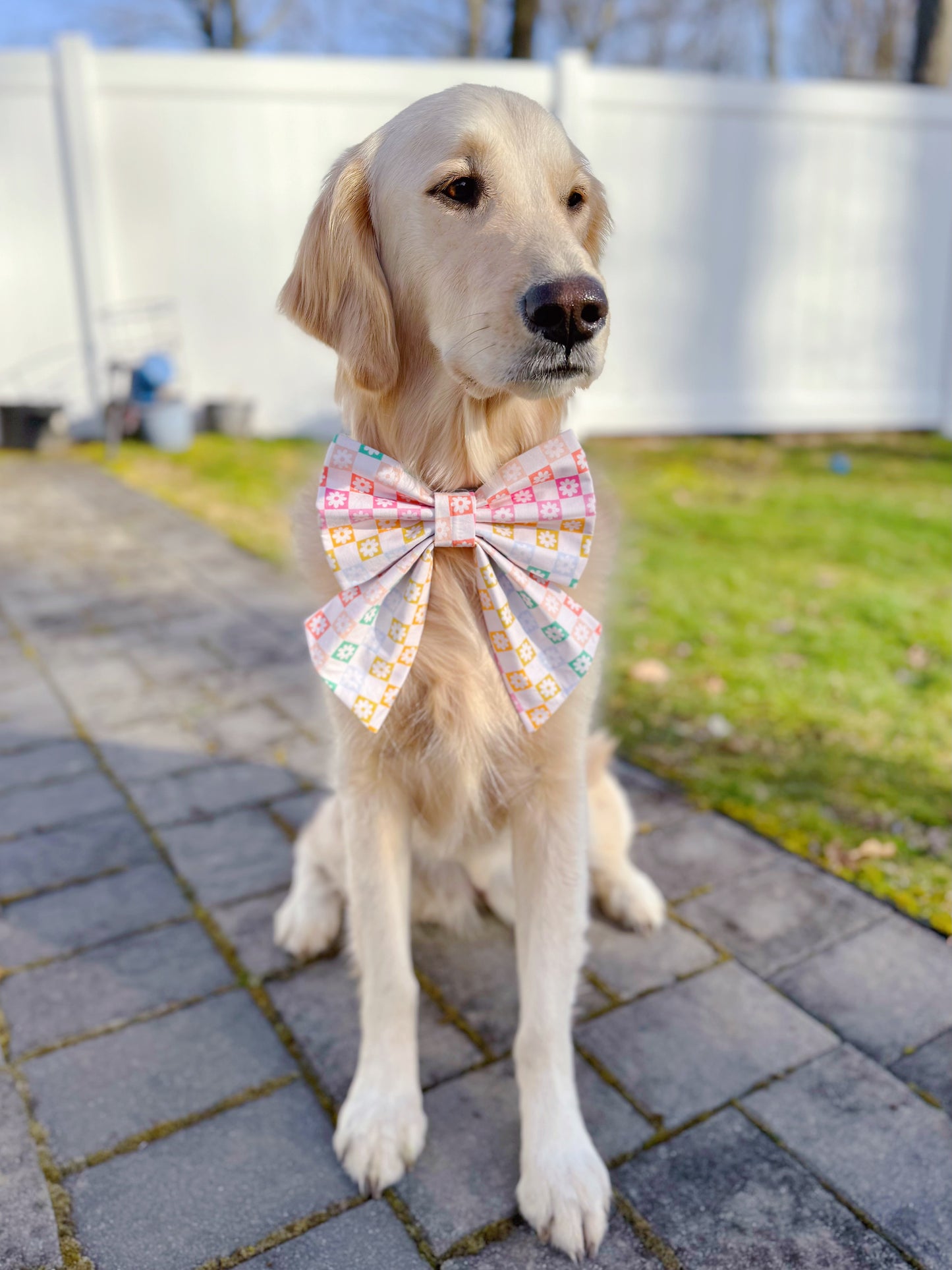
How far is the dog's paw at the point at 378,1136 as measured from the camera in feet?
5.46

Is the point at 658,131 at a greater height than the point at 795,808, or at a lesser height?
greater

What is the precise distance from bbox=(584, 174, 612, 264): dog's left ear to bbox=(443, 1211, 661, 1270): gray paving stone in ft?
5.74

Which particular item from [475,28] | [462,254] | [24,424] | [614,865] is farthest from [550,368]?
[475,28]

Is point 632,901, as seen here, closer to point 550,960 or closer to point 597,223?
point 550,960

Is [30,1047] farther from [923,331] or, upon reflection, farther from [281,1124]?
[923,331]

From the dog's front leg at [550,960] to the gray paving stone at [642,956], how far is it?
371mm

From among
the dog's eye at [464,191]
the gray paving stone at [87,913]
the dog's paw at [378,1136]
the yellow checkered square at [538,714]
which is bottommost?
the gray paving stone at [87,913]

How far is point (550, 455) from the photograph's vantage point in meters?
1.66

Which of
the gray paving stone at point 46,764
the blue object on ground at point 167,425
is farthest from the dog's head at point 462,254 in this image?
the blue object on ground at point 167,425

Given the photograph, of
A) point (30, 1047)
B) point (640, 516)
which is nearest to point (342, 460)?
point (30, 1047)

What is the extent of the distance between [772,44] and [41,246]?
62.2 ft

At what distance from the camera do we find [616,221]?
783 cm

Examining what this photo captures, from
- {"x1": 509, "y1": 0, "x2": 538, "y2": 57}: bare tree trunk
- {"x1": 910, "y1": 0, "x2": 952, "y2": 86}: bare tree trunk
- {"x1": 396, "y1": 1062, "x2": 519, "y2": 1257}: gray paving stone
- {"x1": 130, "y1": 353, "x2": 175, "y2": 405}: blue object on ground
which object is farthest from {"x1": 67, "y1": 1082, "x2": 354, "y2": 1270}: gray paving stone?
{"x1": 509, "y1": 0, "x2": 538, "y2": 57}: bare tree trunk

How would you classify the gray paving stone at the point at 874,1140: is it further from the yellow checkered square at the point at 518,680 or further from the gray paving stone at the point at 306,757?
the gray paving stone at the point at 306,757
